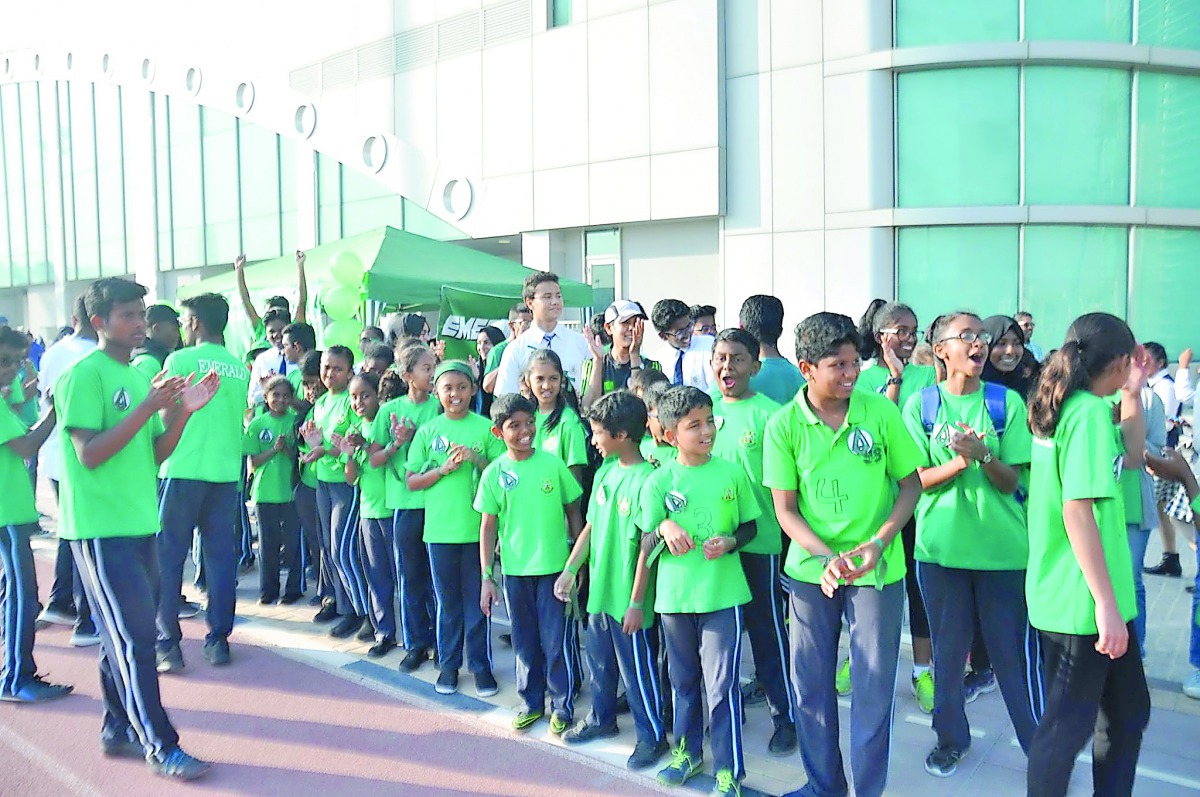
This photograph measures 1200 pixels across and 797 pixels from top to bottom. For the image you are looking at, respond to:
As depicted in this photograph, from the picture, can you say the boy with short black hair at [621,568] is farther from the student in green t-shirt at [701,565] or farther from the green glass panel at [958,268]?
the green glass panel at [958,268]

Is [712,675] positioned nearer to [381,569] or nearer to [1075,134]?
[381,569]

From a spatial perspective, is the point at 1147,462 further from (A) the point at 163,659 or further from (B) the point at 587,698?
(A) the point at 163,659

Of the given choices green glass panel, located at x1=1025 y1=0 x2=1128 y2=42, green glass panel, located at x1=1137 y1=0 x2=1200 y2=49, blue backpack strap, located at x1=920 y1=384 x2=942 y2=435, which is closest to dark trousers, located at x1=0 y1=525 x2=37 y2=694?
blue backpack strap, located at x1=920 y1=384 x2=942 y2=435

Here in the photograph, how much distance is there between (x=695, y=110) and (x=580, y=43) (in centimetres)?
276

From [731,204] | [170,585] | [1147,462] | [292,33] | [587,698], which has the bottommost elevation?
[587,698]

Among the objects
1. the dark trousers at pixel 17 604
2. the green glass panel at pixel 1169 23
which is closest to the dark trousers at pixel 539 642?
the dark trousers at pixel 17 604

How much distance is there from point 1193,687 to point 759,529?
2450 millimetres

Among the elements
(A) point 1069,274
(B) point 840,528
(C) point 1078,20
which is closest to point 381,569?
(B) point 840,528

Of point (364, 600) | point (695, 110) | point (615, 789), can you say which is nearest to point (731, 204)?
point (695, 110)

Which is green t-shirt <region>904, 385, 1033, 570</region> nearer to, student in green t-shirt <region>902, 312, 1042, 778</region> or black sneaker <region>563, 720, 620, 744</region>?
student in green t-shirt <region>902, 312, 1042, 778</region>

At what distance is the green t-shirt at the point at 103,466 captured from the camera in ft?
12.7

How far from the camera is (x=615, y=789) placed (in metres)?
3.78

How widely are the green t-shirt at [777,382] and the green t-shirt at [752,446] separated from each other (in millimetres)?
397

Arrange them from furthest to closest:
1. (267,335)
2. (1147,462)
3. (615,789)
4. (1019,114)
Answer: (1019,114) → (267,335) → (1147,462) → (615,789)
